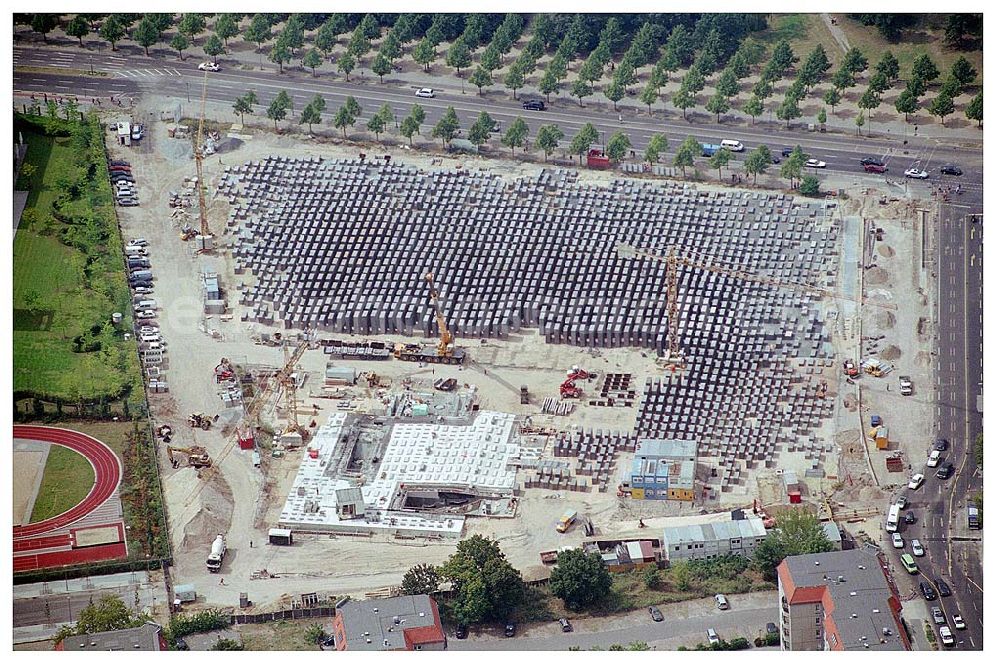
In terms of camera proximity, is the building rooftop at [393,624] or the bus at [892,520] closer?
the building rooftop at [393,624]

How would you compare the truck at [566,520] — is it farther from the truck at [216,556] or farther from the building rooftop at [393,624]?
the truck at [216,556]

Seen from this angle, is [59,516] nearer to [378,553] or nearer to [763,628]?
[378,553]

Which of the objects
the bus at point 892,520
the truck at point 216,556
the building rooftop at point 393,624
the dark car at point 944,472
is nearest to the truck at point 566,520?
the building rooftop at point 393,624

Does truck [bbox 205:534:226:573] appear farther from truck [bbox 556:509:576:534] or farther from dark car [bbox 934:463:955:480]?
dark car [bbox 934:463:955:480]

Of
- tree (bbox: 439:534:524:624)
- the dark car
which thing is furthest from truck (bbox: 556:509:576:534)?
the dark car

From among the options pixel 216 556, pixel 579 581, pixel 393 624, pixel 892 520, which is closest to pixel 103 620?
pixel 216 556

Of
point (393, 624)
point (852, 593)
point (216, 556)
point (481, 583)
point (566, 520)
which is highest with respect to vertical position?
point (566, 520)

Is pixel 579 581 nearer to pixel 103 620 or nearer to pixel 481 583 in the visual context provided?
pixel 481 583
